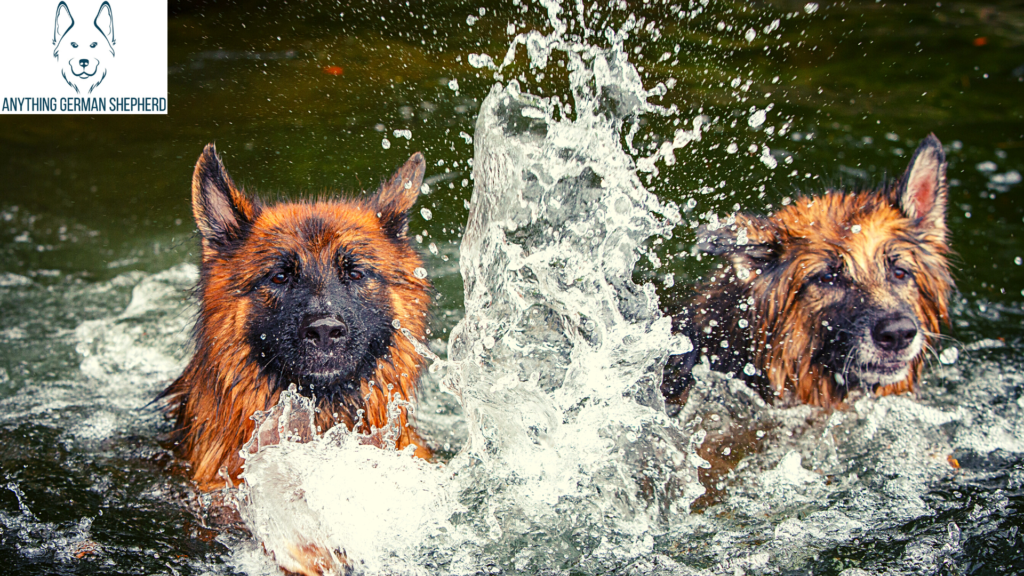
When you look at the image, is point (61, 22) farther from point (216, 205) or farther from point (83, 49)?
point (216, 205)

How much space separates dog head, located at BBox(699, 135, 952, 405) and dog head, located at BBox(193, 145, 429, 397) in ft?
5.52

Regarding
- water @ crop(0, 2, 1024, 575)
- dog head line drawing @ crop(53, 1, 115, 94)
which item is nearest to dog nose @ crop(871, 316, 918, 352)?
water @ crop(0, 2, 1024, 575)

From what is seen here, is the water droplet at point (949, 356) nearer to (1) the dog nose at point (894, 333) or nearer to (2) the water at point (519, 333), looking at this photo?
(2) the water at point (519, 333)

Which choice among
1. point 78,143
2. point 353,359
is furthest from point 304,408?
point 78,143

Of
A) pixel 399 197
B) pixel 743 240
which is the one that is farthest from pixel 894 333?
pixel 399 197

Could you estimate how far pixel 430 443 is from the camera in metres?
4.22

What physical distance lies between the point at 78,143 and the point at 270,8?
2164mm

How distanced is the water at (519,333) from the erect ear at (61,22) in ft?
4.12

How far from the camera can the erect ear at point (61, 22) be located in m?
6.04

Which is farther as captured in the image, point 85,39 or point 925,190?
point 85,39

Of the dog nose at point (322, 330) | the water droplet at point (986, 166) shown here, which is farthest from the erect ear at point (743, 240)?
the water droplet at point (986, 166)

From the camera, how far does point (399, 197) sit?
394 centimetres

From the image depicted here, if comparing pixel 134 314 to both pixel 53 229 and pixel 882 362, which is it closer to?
pixel 53 229

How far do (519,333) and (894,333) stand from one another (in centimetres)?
176
